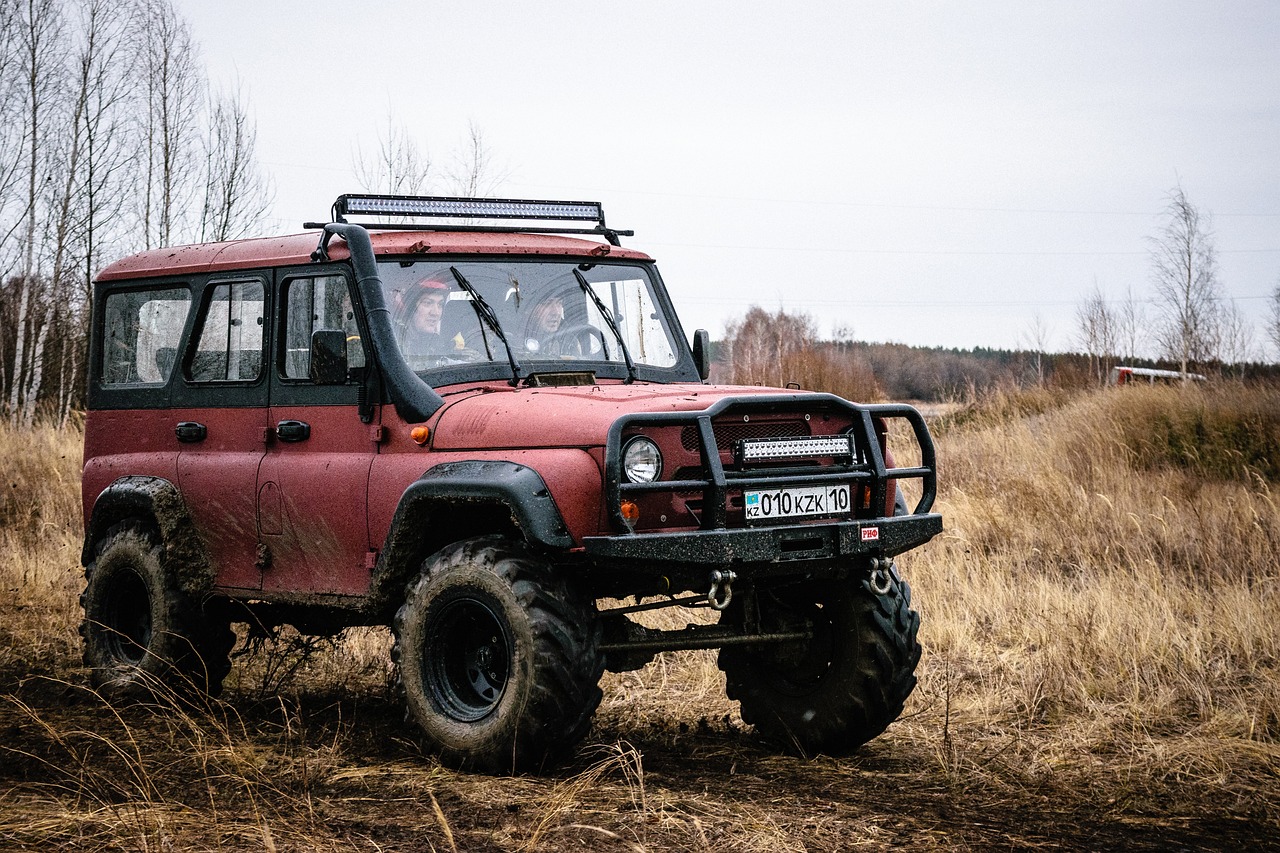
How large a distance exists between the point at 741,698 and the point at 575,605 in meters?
1.56


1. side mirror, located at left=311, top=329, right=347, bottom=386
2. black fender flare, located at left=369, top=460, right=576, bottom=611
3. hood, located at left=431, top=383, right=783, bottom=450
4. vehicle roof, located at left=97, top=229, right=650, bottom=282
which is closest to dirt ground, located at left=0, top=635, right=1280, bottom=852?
black fender flare, located at left=369, top=460, right=576, bottom=611

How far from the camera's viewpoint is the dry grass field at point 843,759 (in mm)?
4527

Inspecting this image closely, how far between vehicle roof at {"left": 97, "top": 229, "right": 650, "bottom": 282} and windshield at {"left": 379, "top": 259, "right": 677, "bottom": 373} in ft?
0.22

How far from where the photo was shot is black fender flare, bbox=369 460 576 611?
509cm

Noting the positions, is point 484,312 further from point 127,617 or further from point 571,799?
point 127,617

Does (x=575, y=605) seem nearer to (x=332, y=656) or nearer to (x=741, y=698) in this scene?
(x=741, y=698)

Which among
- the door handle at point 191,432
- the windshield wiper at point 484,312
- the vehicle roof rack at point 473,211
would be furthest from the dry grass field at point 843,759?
the vehicle roof rack at point 473,211

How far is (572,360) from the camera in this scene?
21.0 ft

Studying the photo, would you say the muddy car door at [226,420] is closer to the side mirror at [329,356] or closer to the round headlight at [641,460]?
the side mirror at [329,356]

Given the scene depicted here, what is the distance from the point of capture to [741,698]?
645 cm

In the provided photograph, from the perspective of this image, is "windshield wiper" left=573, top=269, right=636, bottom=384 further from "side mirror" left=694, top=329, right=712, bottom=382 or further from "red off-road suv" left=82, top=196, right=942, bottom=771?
"side mirror" left=694, top=329, right=712, bottom=382

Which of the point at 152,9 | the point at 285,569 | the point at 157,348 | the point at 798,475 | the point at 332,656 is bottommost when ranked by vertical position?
the point at 332,656

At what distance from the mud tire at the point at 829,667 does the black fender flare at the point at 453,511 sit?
1.36 m

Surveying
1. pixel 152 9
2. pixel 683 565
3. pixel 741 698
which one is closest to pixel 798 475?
pixel 683 565
